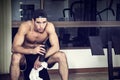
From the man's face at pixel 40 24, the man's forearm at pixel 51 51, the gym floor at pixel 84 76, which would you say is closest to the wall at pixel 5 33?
the gym floor at pixel 84 76

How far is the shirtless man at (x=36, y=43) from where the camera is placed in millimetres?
3516

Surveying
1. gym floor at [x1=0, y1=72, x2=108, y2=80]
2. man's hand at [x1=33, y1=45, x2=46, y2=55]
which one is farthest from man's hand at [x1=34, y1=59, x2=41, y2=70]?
gym floor at [x1=0, y1=72, x2=108, y2=80]

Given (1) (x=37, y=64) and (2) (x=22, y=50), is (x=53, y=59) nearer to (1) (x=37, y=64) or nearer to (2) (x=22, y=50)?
(1) (x=37, y=64)

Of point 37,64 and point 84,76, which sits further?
point 84,76

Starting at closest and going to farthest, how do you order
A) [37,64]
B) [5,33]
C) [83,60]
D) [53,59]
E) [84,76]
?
[37,64] < [53,59] < [5,33] < [84,76] < [83,60]

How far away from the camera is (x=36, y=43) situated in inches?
142

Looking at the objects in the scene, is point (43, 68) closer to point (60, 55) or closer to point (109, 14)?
point (60, 55)

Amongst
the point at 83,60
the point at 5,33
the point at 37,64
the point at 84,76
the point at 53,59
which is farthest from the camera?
the point at 83,60

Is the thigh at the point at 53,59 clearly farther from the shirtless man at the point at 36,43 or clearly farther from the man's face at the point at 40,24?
the man's face at the point at 40,24

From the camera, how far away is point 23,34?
3.54 metres

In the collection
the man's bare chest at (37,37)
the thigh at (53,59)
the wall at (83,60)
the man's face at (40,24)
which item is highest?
the man's face at (40,24)

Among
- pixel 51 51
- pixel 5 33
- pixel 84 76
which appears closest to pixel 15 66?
pixel 51 51

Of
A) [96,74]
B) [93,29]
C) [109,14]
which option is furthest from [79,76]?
[109,14]

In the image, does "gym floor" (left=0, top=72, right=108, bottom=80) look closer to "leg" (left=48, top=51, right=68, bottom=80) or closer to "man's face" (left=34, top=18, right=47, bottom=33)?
"leg" (left=48, top=51, right=68, bottom=80)
